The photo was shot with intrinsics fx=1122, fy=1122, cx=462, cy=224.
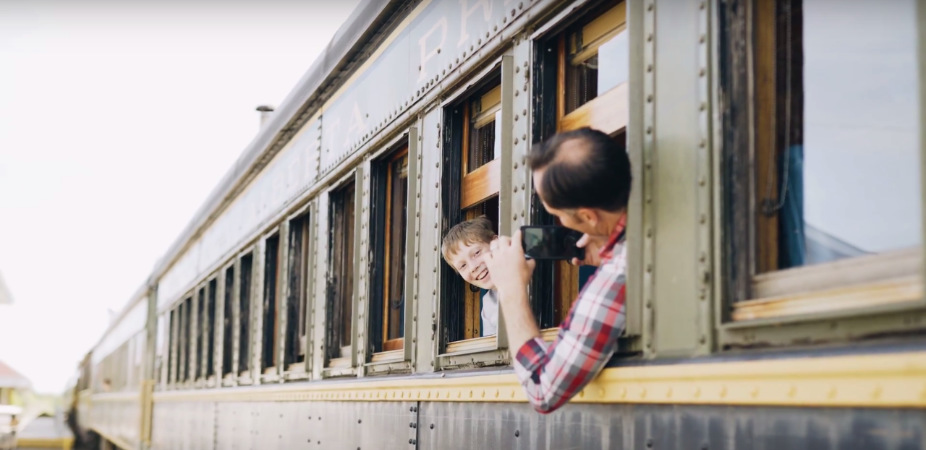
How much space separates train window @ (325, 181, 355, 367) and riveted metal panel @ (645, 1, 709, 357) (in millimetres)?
2919

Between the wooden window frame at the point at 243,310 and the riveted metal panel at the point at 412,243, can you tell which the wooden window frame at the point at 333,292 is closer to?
the riveted metal panel at the point at 412,243

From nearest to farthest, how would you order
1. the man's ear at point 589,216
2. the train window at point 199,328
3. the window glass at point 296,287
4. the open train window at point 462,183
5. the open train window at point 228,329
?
1. the man's ear at point 589,216
2. the open train window at point 462,183
3. the window glass at point 296,287
4. the open train window at point 228,329
5. the train window at point 199,328

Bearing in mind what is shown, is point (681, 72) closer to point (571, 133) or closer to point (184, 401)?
point (571, 133)

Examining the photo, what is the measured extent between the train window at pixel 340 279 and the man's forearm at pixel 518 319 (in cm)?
Result: 250

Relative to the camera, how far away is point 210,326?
30.9 feet

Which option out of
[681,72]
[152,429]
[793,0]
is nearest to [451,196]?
[681,72]

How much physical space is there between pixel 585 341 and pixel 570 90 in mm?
813

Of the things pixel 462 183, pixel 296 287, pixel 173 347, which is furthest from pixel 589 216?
pixel 173 347

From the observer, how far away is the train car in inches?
69.6

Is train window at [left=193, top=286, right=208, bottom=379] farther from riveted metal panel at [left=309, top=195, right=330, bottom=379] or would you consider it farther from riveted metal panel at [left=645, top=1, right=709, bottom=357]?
riveted metal panel at [left=645, top=1, right=709, bottom=357]

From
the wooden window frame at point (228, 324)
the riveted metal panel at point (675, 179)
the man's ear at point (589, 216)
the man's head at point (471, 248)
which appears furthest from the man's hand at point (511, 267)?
the wooden window frame at point (228, 324)

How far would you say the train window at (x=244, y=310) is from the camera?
24.9 feet

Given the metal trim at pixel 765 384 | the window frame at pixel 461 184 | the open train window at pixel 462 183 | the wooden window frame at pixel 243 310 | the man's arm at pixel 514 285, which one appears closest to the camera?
the metal trim at pixel 765 384

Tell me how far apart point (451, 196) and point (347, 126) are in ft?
4.73
